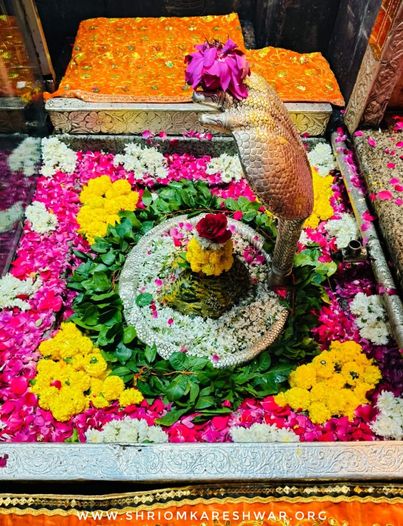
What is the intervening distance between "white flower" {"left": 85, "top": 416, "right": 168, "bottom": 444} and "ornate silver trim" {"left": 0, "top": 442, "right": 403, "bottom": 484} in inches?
5.1

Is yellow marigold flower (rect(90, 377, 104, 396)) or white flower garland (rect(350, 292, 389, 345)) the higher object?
yellow marigold flower (rect(90, 377, 104, 396))

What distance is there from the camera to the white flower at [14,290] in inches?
104

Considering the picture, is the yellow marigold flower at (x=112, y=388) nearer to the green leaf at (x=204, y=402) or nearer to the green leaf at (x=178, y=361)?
the green leaf at (x=178, y=361)

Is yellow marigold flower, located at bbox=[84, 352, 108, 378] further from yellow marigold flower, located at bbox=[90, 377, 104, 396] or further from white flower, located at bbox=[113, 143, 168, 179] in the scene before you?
white flower, located at bbox=[113, 143, 168, 179]

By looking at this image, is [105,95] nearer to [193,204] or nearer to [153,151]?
[153,151]

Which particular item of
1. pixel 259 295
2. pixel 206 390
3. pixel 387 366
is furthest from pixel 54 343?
pixel 387 366

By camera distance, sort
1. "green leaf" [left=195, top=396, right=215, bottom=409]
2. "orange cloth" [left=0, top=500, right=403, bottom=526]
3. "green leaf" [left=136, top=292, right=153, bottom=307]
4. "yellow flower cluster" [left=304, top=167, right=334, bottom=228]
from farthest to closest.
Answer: "yellow flower cluster" [left=304, top=167, right=334, bottom=228] → "green leaf" [left=136, top=292, right=153, bottom=307] → "green leaf" [left=195, top=396, right=215, bottom=409] → "orange cloth" [left=0, top=500, right=403, bottom=526]

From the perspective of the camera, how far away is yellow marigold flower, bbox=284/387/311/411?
226 centimetres

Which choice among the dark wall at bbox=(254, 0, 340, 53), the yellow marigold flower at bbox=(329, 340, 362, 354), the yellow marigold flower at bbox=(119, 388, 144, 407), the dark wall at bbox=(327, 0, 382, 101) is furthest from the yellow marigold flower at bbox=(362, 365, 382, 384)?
the dark wall at bbox=(254, 0, 340, 53)

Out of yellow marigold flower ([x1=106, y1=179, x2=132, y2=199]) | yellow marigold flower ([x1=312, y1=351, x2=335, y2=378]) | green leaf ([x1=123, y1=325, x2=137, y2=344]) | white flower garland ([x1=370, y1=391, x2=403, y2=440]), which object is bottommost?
white flower garland ([x1=370, y1=391, x2=403, y2=440])

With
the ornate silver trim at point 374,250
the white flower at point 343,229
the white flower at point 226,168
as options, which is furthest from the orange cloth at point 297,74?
the white flower at point 343,229

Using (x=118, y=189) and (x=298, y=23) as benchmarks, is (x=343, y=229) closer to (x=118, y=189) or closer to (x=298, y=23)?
(x=118, y=189)

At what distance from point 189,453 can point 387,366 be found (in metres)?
1.13

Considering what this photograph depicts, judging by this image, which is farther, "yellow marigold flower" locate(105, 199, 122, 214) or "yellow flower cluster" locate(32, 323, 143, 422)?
"yellow marigold flower" locate(105, 199, 122, 214)
